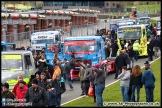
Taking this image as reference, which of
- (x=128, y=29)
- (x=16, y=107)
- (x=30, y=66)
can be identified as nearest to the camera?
(x=16, y=107)

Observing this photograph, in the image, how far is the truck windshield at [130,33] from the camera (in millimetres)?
37000

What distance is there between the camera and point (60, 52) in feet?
94.0

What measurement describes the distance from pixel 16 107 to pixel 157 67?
17.1 m

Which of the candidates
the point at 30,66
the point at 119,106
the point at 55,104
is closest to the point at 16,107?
the point at 55,104

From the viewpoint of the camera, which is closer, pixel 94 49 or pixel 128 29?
pixel 94 49

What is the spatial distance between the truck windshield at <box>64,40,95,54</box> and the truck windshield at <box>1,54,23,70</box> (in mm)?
7316

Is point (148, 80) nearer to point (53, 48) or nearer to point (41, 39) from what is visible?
point (53, 48)

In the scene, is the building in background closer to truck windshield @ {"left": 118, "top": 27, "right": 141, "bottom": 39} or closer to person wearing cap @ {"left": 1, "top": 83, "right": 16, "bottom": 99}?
truck windshield @ {"left": 118, "top": 27, "right": 141, "bottom": 39}

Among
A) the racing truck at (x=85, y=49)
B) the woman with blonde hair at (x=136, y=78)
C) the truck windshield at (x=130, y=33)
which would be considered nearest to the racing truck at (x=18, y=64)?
the woman with blonde hair at (x=136, y=78)

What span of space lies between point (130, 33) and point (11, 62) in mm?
18040

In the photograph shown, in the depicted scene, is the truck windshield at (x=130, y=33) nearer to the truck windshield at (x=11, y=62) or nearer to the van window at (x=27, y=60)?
the van window at (x=27, y=60)

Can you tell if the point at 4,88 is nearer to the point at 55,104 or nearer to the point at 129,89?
the point at 55,104

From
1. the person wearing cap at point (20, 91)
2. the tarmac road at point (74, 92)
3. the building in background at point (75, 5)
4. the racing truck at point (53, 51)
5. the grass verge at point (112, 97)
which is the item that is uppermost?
the building in background at point (75, 5)

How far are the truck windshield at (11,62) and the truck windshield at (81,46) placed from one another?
7316 mm
